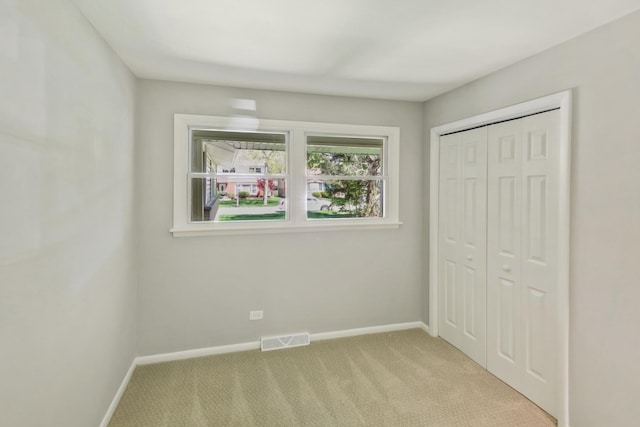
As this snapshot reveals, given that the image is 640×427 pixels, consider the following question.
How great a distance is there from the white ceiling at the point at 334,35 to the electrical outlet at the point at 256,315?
2.08m

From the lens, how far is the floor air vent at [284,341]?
3086 mm

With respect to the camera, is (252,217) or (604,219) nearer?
(604,219)

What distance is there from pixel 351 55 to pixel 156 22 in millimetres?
1218

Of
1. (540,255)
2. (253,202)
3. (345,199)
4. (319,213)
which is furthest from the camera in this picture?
(345,199)

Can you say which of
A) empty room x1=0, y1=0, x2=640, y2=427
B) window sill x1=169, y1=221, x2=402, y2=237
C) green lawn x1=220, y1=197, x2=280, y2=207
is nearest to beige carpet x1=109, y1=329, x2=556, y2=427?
empty room x1=0, y1=0, x2=640, y2=427

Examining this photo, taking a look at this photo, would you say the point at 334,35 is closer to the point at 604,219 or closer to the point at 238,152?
the point at 238,152

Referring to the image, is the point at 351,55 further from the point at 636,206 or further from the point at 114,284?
the point at 114,284

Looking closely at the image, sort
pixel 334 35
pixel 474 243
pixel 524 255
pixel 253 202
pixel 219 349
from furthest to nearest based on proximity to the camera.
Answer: pixel 253 202
pixel 219 349
pixel 474 243
pixel 524 255
pixel 334 35

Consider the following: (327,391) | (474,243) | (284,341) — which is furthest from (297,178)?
(327,391)

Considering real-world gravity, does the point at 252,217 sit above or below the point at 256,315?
above

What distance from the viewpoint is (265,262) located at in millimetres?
3121

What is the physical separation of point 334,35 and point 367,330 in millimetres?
2744

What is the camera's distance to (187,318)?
2.95m

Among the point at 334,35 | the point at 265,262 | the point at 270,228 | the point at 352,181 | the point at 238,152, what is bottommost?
the point at 265,262
